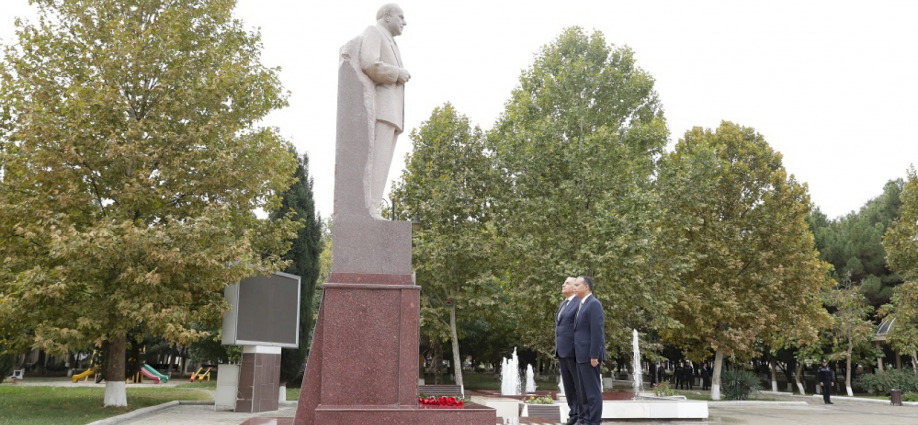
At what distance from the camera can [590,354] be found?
235 inches

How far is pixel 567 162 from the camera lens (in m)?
21.5

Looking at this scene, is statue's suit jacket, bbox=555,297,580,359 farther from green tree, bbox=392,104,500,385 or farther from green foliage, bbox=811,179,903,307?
green foliage, bbox=811,179,903,307

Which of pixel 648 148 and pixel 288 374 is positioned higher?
pixel 648 148

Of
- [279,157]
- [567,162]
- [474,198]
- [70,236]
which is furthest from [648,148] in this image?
[70,236]

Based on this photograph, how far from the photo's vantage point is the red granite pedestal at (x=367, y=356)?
19.4ft

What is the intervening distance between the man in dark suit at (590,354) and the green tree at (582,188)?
41.7 feet

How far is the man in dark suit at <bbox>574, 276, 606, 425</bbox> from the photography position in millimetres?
5906

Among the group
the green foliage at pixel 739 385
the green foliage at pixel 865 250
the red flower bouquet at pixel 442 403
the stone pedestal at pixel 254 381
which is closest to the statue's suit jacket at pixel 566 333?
the red flower bouquet at pixel 442 403

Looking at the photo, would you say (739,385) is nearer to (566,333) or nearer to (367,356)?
(566,333)

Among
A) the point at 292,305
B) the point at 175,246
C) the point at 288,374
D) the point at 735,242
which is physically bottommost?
the point at 288,374

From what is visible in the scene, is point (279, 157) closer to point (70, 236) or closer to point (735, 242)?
point (70, 236)

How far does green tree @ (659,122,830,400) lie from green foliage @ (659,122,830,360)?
1.4 inches

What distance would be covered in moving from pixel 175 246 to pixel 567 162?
1272cm

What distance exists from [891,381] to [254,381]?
26868mm
